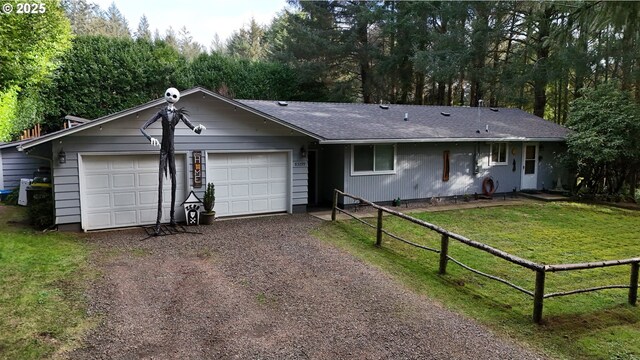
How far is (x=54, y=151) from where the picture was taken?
9.11 metres

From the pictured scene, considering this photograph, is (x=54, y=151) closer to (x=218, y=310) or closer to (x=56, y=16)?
(x=218, y=310)

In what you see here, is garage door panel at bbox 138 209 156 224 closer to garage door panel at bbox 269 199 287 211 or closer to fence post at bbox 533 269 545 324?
garage door panel at bbox 269 199 287 211

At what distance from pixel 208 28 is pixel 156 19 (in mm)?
8694

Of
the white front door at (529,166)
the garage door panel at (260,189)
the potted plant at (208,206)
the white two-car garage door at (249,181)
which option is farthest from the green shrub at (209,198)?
the white front door at (529,166)

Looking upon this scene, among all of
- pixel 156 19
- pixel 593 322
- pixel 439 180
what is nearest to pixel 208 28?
pixel 156 19

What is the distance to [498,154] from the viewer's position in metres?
15.3

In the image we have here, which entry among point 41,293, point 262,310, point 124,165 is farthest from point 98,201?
point 262,310

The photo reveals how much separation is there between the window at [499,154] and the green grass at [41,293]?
13.1m

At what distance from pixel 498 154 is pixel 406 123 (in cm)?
364

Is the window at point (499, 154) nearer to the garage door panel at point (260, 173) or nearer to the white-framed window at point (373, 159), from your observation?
the white-framed window at point (373, 159)

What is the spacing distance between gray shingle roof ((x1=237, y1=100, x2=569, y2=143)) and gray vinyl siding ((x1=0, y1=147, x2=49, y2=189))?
7.50m

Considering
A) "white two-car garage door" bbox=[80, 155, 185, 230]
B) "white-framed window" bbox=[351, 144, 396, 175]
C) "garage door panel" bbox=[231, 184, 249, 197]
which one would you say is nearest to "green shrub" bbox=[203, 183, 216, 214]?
"white two-car garage door" bbox=[80, 155, 185, 230]

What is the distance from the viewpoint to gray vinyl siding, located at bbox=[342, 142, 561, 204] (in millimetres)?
12952

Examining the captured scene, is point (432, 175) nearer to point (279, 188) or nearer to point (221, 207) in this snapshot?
point (279, 188)
